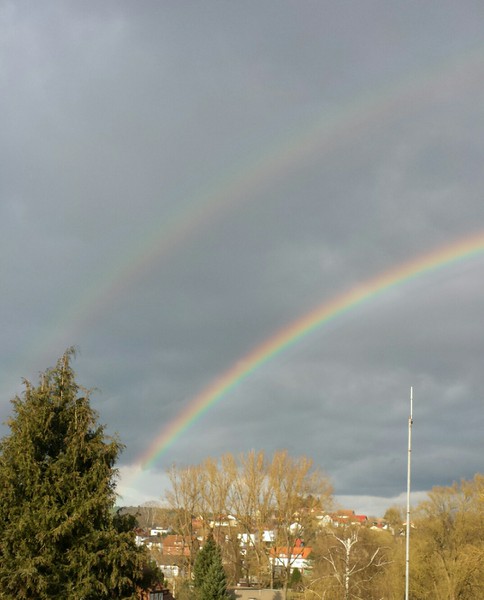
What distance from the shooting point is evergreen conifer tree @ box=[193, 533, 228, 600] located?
169 ft

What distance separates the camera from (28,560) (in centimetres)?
1788

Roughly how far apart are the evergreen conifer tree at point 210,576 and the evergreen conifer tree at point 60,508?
3447cm

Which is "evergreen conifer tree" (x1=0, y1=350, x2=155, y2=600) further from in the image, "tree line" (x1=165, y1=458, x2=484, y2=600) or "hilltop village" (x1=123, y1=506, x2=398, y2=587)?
"hilltop village" (x1=123, y1=506, x2=398, y2=587)

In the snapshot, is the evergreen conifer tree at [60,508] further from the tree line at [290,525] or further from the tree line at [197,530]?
the tree line at [290,525]

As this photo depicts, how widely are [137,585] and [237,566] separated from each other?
60.7 m

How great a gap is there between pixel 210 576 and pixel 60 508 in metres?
36.8

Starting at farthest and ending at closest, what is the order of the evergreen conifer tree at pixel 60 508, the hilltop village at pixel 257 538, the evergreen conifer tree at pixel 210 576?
the hilltop village at pixel 257 538
the evergreen conifer tree at pixel 210 576
the evergreen conifer tree at pixel 60 508

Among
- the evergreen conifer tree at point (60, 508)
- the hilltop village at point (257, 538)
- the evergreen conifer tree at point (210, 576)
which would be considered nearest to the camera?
the evergreen conifer tree at point (60, 508)

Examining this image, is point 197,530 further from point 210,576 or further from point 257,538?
point 210,576

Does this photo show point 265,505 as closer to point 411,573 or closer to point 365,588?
point 365,588

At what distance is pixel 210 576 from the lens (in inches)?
2050

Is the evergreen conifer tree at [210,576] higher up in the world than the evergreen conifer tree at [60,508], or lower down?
lower down

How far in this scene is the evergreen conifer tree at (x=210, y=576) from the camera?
169 feet

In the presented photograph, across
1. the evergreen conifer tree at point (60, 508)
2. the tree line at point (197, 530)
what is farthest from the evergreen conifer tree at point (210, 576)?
the evergreen conifer tree at point (60, 508)
